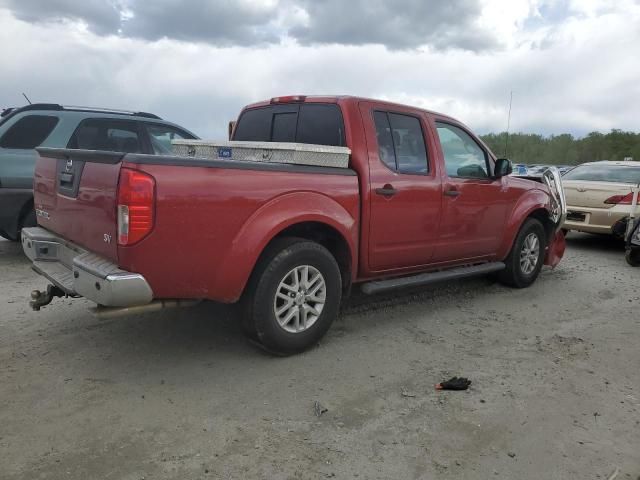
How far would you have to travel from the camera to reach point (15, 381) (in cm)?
345

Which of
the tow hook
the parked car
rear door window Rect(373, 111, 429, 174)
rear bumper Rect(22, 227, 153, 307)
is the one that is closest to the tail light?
rear bumper Rect(22, 227, 153, 307)

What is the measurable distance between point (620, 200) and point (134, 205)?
27.2 ft

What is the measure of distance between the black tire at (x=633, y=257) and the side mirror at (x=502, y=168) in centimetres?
357

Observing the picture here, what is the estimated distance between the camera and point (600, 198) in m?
8.98

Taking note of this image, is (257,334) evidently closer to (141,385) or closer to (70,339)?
(141,385)

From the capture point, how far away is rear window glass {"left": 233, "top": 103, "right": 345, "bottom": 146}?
4418mm

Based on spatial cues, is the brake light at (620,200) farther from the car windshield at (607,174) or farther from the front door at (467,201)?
the front door at (467,201)

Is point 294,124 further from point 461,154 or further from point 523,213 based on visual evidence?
point 523,213

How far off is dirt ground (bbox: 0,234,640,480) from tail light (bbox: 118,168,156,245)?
102cm

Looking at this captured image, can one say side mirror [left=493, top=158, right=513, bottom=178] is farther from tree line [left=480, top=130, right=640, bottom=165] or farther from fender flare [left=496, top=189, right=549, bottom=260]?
tree line [left=480, top=130, right=640, bottom=165]

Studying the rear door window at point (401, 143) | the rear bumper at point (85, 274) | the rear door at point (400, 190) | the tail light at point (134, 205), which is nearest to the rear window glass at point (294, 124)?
the rear door at point (400, 190)

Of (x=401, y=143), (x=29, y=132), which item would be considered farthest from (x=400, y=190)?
(x=29, y=132)

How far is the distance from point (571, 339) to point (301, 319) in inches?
91.7

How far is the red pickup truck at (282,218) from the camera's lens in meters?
3.17
